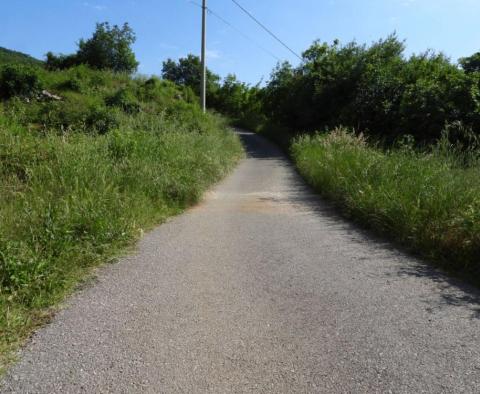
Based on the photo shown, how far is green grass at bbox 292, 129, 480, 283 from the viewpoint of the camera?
4.71m

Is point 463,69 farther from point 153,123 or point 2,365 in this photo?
point 2,365

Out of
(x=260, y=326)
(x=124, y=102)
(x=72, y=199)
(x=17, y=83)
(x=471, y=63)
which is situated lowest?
(x=260, y=326)

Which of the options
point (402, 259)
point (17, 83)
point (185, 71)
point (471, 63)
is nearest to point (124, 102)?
point (17, 83)

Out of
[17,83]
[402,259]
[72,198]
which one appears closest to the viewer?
[402,259]

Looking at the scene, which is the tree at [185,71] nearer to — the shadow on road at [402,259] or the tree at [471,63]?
the tree at [471,63]

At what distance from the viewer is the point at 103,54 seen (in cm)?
3647

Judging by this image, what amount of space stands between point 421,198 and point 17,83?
70.8 ft

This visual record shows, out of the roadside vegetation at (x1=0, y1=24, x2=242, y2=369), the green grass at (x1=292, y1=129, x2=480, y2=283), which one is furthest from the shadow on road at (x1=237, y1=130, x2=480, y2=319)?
the roadside vegetation at (x1=0, y1=24, x2=242, y2=369)

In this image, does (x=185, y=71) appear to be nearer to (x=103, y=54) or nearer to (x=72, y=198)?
(x=103, y=54)

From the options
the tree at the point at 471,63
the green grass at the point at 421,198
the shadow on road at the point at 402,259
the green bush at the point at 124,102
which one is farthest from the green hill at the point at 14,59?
the tree at the point at 471,63

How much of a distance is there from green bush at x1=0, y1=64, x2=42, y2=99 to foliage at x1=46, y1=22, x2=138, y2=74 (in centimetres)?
1530

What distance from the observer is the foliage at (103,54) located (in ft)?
119

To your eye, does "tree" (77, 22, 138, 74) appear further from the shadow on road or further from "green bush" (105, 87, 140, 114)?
the shadow on road

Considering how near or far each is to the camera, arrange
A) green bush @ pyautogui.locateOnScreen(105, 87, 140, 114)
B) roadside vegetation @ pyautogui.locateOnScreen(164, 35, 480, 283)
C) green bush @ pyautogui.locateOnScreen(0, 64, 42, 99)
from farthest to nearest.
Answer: green bush @ pyautogui.locateOnScreen(0, 64, 42, 99) < green bush @ pyautogui.locateOnScreen(105, 87, 140, 114) < roadside vegetation @ pyautogui.locateOnScreen(164, 35, 480, 283)
